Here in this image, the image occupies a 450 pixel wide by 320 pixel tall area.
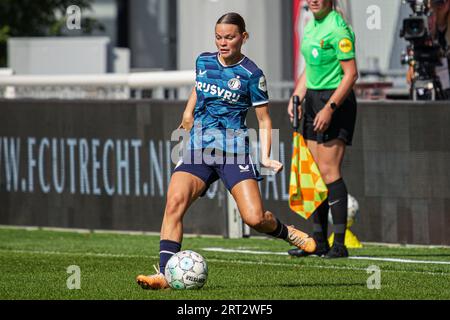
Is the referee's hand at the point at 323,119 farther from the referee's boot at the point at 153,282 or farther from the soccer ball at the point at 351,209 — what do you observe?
the referee's boot at the point at 153,282

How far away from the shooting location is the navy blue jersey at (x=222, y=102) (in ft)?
34.9

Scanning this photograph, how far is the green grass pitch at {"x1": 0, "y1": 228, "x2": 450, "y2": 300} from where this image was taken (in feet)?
33.3

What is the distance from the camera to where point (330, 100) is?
12734 mm

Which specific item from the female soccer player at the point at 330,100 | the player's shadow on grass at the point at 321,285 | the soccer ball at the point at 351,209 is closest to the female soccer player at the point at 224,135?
the player's shadow on grass at the point at 321,285

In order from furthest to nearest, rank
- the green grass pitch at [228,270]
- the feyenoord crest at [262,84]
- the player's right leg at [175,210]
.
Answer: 1. the feyenoord crest at [262,84]
2. the player's right leg at [175,210]
3. the green grass pitch at [228,270]

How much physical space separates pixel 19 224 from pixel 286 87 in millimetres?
3587

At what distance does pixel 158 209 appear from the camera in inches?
646

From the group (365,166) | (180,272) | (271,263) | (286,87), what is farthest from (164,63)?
(180,272)

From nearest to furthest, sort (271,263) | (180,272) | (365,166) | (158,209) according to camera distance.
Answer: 1. (180,272)
2. (271,263)
3. (365,166)
4. (158,209)

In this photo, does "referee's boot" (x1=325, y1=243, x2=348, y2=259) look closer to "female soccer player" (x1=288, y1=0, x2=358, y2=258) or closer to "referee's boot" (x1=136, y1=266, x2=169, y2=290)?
"female soccer player" (x1=288, y1=0, x2=358, y2=258)

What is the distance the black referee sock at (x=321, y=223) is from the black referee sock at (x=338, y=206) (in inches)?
5.2

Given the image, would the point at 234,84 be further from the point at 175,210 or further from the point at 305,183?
the point at 305,183

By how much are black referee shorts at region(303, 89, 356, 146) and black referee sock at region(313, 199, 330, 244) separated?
643 millimetres
